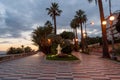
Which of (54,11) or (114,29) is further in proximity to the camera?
(54,11)

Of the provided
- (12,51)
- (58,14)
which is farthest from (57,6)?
(12,51)

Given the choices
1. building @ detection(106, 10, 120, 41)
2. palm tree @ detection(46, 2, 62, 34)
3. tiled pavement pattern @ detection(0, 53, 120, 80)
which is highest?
palm tree @ detection(46, 2, 62, 34)

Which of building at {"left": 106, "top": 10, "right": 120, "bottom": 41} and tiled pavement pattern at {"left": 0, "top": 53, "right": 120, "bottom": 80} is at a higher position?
building at {"left": 106, "top": 10, "right": 120, "bottom": 41}

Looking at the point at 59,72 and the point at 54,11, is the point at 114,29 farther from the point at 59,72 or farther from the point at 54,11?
the point at 59,72

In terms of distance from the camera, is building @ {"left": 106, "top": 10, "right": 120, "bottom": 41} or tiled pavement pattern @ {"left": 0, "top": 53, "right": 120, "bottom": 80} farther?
building @ {"left": 106, "top": 10, "right": 120, "bottom": 41}

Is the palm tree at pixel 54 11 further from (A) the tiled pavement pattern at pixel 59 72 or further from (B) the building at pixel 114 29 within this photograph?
(A) the tiled pavement pattern at pixel 59 72

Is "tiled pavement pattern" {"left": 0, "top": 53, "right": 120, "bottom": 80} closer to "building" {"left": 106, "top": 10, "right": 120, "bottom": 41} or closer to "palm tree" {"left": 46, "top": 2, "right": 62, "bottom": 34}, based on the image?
"building" {"left": 106, "top": 10, "right": 120, "bottom": 41}

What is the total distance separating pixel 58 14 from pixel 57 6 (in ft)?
8.02

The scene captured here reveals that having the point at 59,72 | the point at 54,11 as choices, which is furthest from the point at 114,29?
the point at 59,72

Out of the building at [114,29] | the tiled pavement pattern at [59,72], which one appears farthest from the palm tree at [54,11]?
the tiled pavement pattern at [59,72]

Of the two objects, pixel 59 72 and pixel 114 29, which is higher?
pixel 114 29

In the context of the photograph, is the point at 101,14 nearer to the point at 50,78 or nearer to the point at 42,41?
the point at 42,41

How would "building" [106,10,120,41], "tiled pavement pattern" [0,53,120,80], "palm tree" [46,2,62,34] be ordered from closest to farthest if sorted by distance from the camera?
1. "tiled pavement pattern" [0,53,120,80]
2. "building" [106,10,120,41]
3. "palm tree" [46,2,62,34]

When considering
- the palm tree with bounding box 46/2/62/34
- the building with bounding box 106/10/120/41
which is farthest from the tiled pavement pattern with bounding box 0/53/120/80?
the palm tree with bounding box 46/2/62/34
